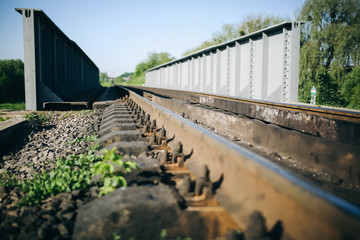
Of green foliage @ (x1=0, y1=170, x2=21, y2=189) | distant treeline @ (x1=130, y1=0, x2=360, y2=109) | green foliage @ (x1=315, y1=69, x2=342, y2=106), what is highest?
distant treeline @ (x1=130, y1=0, x2=360, y2=109)

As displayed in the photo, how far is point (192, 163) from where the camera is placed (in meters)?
2.47

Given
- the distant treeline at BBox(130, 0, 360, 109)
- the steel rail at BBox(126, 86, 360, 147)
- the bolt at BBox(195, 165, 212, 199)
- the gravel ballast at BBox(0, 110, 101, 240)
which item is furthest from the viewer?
the distant treeline at BBox(130, 0, 360, 109)

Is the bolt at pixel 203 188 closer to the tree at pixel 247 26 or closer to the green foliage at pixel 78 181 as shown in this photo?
the green foliage at pixel 78 181

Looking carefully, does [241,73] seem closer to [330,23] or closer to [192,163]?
[192,163]

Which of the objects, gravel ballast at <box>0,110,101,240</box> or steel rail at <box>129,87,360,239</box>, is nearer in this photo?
steel rail at <box>129,87,360,239</box>

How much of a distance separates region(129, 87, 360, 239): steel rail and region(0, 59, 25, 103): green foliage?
707 inches

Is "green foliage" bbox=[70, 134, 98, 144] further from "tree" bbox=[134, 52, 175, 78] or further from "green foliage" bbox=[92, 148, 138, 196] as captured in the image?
"tree" bbox=[134, 52, 175, 78]

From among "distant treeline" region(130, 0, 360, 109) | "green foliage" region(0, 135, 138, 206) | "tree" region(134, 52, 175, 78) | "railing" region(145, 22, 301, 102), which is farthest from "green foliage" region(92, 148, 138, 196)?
"tree" region(134, 52, 175, 78)

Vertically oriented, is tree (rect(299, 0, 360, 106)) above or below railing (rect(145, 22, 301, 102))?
above

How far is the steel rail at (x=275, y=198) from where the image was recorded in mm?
999

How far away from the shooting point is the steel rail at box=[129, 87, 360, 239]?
1.00m

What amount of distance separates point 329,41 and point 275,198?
1066 inches

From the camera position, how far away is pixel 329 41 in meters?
24.3

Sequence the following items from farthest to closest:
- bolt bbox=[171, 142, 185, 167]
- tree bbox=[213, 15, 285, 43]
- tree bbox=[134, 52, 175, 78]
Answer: tree bbox=[134, 52, 175, 78] < tree bbox=[213, 15, 285, 43] < bolt bbox=[171, 142, 185, 167]
